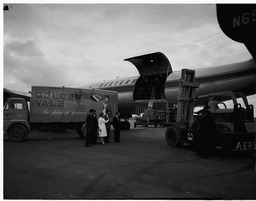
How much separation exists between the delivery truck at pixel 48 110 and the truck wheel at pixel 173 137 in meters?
5.96

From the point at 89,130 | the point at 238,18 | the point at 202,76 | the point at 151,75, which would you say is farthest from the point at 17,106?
the point at 202,76

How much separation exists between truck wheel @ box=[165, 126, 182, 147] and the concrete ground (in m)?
1.99

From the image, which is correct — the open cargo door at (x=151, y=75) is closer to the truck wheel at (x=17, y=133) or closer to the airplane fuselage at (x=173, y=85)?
the airplane fuselage at (x=173, y=85)

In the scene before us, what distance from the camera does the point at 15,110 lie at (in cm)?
1296

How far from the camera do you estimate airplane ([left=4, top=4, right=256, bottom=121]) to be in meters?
5.00

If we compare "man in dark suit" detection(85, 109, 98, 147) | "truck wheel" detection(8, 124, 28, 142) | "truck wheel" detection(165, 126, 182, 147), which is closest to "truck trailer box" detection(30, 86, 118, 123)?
"truck wheel" detection(8, 124, 28, 142)

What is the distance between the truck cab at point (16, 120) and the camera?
41.8 feet

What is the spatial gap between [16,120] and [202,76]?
13013 millimetres

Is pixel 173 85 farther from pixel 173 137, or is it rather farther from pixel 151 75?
pixel 173 137

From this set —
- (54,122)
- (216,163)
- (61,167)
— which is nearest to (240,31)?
(216,163)

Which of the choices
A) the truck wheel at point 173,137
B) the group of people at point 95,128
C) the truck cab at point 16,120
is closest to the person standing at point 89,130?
the group of people at point 95,128

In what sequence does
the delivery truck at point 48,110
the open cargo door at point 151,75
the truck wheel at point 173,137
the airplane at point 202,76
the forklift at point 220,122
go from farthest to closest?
the open cargo door at point 151,75, the delivery truck at point 48,110, the truck wheel at point 173,137, the forklift at point 220,122, the airplane at point 202,76

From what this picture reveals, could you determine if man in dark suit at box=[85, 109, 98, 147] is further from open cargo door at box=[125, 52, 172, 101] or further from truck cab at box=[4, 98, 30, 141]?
open cargo door at box=[125, 52, 172, 101]

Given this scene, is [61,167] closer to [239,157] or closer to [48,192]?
[48,192]
